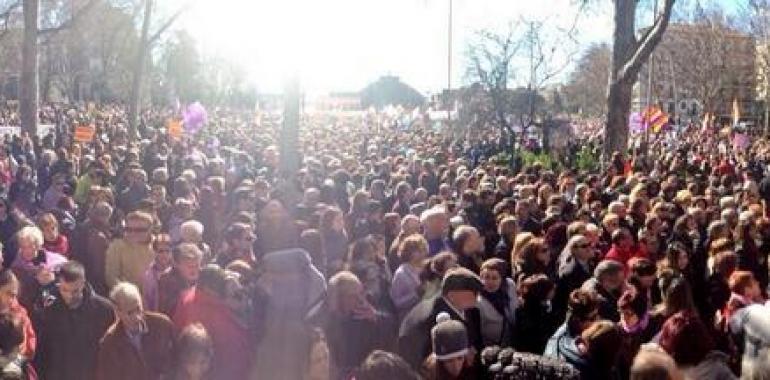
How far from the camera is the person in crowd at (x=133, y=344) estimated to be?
567 cm

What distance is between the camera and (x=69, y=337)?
242 inches

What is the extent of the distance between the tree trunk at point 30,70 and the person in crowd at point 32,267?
16.3 metres

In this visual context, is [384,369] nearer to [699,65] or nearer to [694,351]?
[694,351]

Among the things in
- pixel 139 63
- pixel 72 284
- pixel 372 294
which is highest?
pixel 139 63

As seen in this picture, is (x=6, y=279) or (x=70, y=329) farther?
(x=70, y=329)

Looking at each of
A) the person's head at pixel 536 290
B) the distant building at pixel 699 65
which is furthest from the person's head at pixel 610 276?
the distant building at pixel 699 65

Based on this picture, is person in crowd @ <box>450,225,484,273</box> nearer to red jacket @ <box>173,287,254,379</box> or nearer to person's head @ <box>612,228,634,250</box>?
person's head @ <box>612,228,634,250</box>

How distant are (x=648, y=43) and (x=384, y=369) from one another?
16610mm

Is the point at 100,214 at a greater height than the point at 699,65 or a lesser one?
lesser

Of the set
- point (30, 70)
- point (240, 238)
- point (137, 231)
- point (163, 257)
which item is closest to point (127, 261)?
point (137, 231)

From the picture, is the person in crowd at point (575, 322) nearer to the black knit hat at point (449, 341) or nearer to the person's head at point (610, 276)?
the person's head at point (610, 276)

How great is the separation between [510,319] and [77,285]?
2.73 metres

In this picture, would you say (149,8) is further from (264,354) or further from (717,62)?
(717,62)

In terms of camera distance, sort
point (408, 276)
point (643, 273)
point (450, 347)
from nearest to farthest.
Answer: point (450, 347), point (643, 273), point (408, 276)
